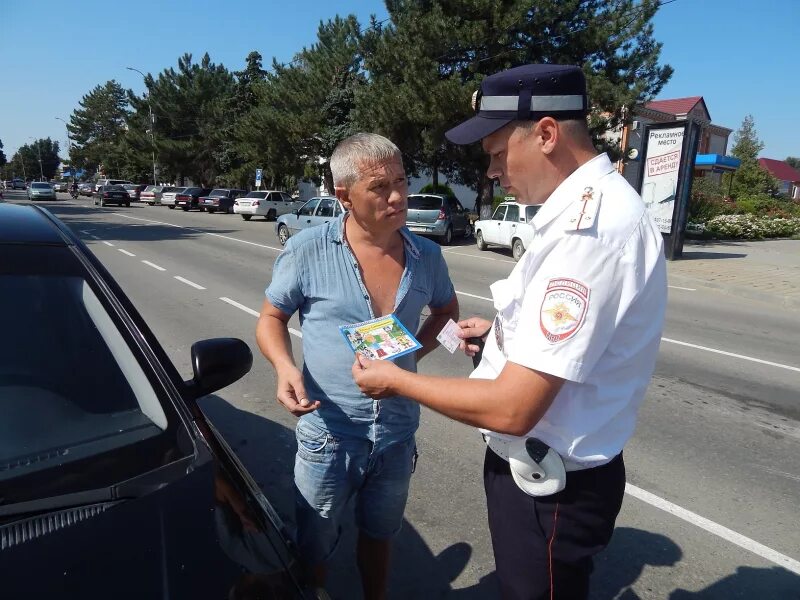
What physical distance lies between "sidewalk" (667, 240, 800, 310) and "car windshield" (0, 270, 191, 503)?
37.7 feet

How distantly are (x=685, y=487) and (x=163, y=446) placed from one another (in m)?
3.15

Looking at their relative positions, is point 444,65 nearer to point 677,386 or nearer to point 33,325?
point 677,386

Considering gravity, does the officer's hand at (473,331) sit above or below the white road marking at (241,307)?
above

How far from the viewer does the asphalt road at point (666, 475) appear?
9.00ft

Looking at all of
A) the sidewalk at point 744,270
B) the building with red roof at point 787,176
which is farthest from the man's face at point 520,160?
the building with red roof at point 787,176

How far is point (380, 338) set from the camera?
6.12 ft

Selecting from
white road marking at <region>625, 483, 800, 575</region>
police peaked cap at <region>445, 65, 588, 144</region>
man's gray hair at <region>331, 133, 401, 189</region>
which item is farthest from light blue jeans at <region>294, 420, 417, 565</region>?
white road marking at <region>625, 483, 800, 575</region>

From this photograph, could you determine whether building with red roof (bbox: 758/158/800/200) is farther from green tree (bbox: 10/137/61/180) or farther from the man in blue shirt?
green tree (bbox: 10/137/61/180)

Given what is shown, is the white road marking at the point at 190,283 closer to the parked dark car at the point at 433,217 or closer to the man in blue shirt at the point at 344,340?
the man in blue shirt at the point at 344,340

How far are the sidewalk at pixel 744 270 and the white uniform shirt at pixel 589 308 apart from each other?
10966mm

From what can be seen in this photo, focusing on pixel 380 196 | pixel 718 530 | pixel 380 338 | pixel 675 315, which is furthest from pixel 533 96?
pixel 675 315

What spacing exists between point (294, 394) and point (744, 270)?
15332 millimetres

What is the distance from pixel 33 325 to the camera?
1956 mm

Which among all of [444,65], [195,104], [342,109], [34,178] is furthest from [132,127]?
[34,178]
